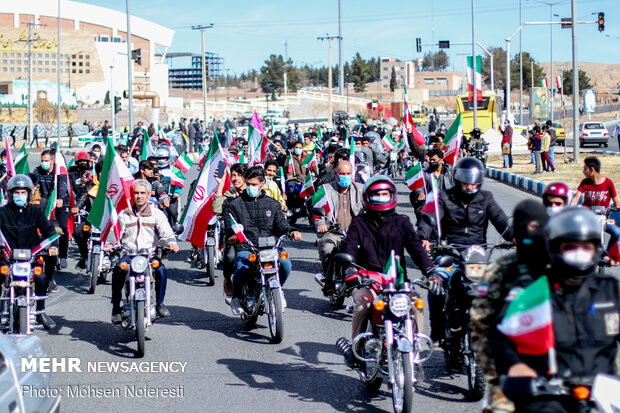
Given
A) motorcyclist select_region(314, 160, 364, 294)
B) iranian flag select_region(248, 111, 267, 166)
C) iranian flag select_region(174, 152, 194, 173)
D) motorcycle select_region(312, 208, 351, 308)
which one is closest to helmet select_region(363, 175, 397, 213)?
motorcycle select_region(312, 208, 351, 308)

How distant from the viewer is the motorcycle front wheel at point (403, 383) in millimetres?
5977

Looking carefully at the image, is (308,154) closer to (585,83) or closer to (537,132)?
(537,132)

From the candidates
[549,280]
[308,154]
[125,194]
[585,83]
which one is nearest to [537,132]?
[308,154]

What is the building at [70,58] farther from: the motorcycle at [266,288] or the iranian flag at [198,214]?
the motorcycle at [266,288]

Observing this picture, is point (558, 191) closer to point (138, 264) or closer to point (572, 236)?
point (572, 236)

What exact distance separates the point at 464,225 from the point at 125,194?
178 inches

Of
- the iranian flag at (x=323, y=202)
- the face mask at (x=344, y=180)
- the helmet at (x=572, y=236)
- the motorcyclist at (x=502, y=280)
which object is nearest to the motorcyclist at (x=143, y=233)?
the iranian flag at (x=323, y=202)

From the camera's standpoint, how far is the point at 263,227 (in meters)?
9.56

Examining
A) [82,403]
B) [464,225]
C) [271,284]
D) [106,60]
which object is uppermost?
[106,60]

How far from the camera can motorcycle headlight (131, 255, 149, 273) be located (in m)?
8.51

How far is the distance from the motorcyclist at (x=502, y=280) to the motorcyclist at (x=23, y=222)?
623cm

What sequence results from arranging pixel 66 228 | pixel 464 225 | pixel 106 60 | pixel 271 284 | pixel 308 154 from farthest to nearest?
Result: 1. pixel 106 60
2. pixel 308 154
3. pixel 66 228
4. pixel 271 284
5. pixel 464 225

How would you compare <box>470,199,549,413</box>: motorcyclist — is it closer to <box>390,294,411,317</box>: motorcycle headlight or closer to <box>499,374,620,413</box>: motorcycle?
<box>499,374,620,413</box>: motorcycle

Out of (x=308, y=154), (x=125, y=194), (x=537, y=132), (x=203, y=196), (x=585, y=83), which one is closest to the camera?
(x=125, y=194)
